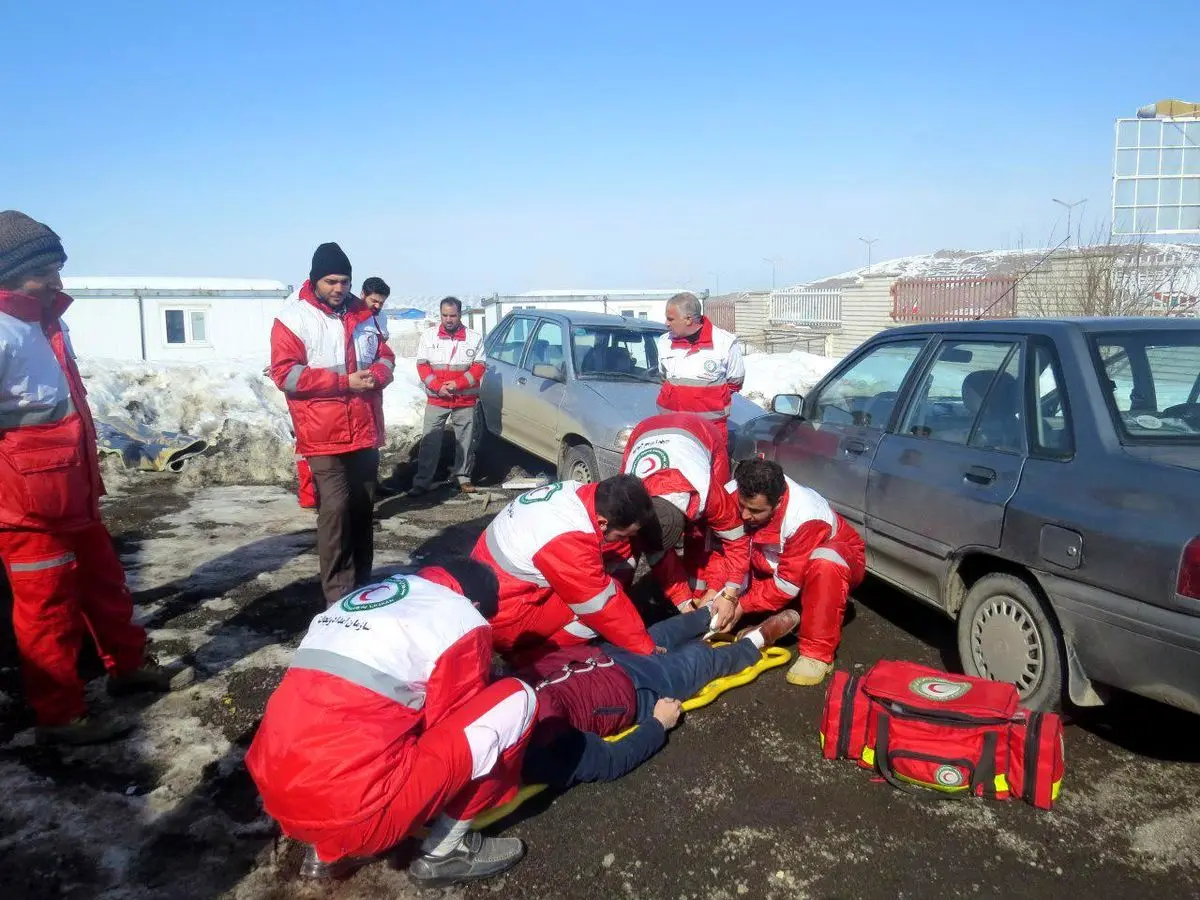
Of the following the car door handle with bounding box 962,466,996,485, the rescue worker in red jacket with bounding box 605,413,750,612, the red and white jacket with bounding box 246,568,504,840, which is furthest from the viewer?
the rescue worker in red jacket with bounding box 605,413,750,612

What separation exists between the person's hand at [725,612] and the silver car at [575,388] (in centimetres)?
235

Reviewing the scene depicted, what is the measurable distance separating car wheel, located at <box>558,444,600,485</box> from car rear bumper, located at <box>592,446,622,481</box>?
63 mm

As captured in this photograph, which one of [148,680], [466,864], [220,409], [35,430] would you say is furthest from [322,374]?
[220,409]

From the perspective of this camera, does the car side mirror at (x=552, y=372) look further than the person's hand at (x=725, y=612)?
Yes

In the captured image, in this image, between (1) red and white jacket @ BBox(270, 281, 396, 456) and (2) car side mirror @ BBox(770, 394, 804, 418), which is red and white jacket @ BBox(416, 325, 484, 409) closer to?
(1) red and white jacket @ BBox(270, 281, 396, 456)

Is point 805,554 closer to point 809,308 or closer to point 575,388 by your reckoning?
point 575,388

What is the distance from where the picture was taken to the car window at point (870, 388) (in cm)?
465

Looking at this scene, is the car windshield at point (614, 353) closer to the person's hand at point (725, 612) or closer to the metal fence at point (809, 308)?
the person's hand at point (725, 612)

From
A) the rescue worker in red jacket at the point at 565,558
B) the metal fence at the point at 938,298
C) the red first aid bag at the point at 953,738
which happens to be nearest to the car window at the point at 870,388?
the red first aid bag at the point at 953,738

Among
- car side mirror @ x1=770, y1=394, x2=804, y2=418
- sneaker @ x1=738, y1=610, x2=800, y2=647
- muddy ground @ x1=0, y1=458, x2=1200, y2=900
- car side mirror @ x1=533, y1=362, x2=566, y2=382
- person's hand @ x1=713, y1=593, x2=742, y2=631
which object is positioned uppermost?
car side mirror @ x1=533, y1=362, x2=566, y2=382

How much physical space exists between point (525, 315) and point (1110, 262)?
28.5 feet

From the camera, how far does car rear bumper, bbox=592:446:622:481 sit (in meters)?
6.61

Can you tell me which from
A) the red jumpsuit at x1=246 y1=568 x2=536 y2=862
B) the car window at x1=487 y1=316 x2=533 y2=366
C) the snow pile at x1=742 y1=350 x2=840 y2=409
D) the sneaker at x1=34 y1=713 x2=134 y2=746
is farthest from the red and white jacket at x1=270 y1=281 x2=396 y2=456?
the snow pile at x1=742 y1=350 x2=840 y2=409

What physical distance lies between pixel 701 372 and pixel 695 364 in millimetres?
70
